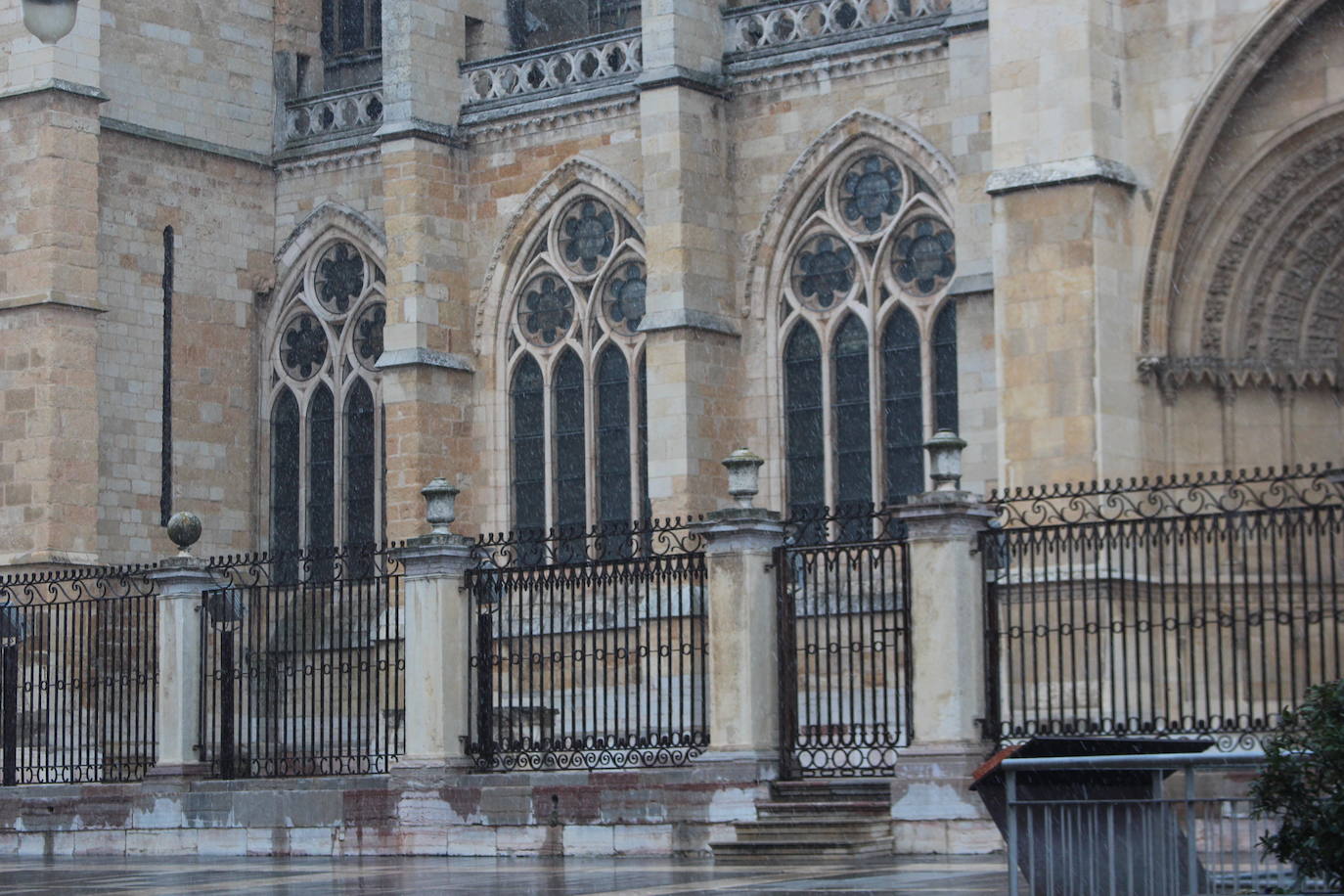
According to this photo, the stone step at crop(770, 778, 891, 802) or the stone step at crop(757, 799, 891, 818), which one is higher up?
the stone step at crop(770, 778, 891, 802)

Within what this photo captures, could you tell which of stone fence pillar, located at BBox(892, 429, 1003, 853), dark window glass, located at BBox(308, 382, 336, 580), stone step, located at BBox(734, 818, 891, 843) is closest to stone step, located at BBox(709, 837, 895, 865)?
stone step, located at BBox(734, 818, 891, 843)

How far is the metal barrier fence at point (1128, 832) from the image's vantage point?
1081cm

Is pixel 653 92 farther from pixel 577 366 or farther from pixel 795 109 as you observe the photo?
pixel 577 366

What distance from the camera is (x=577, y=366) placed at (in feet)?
96.6

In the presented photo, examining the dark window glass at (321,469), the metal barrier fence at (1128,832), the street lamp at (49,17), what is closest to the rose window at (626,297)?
the dark window glass at (321,469)

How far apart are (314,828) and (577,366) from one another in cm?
1068

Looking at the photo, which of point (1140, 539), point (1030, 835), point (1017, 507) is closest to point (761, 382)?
point (1017, 507)

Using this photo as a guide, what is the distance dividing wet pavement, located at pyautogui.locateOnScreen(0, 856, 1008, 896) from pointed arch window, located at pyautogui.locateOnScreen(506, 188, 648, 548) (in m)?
10.4

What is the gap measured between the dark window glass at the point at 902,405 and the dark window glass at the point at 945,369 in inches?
8.8

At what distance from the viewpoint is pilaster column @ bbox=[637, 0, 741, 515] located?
26.7 metres

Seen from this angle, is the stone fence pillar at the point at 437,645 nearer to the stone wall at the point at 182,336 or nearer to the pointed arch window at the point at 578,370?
the pointed arch window at the point at 578,370

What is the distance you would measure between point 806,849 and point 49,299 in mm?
15224

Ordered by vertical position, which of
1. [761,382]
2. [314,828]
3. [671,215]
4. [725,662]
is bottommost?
[314,828]

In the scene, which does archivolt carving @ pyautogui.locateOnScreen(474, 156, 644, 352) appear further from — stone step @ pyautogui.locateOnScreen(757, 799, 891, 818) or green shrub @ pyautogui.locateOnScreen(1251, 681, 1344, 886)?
green shrub @ pyautogui.locateOnScreen(1251, 681, 1344, 886)
